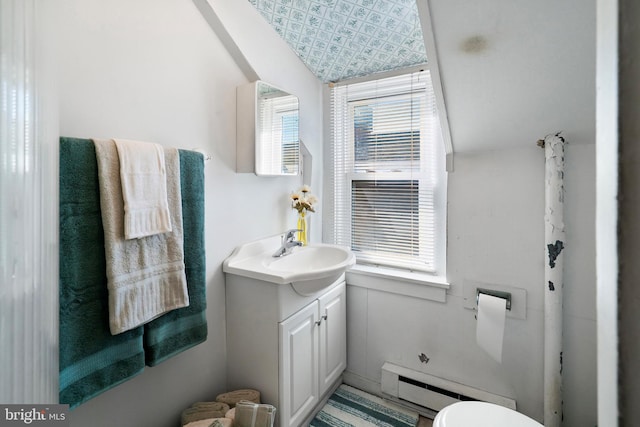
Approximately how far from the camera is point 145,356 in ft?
3.87

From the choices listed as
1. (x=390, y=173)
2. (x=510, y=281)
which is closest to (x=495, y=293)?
(x=510, y=281)

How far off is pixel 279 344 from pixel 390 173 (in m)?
1.24

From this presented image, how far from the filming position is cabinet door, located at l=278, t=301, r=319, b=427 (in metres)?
1.46

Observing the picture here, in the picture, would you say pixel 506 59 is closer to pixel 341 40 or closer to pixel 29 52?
pixel 341 40

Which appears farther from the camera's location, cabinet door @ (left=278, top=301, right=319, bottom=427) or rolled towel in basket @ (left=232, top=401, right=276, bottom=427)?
cabinet door @ (left=278, top=301, right=319, bottom=427)

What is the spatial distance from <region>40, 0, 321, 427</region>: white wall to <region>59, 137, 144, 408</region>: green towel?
175 millimetres

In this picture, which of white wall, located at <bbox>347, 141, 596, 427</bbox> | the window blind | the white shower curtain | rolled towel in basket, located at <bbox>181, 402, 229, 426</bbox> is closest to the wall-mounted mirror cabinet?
the window blind

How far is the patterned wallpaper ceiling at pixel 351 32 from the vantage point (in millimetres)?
1625

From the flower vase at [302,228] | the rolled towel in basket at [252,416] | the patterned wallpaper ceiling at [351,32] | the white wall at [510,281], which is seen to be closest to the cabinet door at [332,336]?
the white wall at [510,281]

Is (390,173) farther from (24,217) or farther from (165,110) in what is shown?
(24,217)

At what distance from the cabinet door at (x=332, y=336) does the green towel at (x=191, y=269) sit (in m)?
0.65

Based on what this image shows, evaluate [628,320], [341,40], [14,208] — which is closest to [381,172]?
[341,40]

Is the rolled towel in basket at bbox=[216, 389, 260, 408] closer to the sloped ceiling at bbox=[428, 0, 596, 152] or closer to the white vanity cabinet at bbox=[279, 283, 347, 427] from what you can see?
the white vanity cabinet at bbox=[279, 283, 347, 427]

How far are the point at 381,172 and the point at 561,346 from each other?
1316mm
